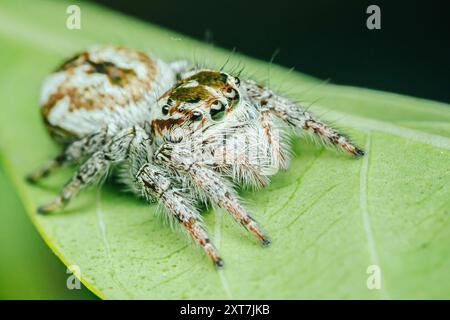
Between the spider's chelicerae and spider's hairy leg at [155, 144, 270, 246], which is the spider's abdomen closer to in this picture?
the spider's chelicerae

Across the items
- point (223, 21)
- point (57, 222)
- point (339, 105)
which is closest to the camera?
point (57, 222)

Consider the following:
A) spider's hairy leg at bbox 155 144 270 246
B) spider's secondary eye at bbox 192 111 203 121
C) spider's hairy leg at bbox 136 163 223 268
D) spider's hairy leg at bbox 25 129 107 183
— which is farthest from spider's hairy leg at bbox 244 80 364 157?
spider's hairy leg at bbox 25 129 107 183

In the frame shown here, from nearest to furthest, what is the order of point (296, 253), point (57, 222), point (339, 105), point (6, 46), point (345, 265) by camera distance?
point (345, 265), point (296, 253), point (57, 222), point (339, 105), point (6, 46)

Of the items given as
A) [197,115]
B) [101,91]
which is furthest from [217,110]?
[101,91]

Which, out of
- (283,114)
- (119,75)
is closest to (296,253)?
(283,114)
